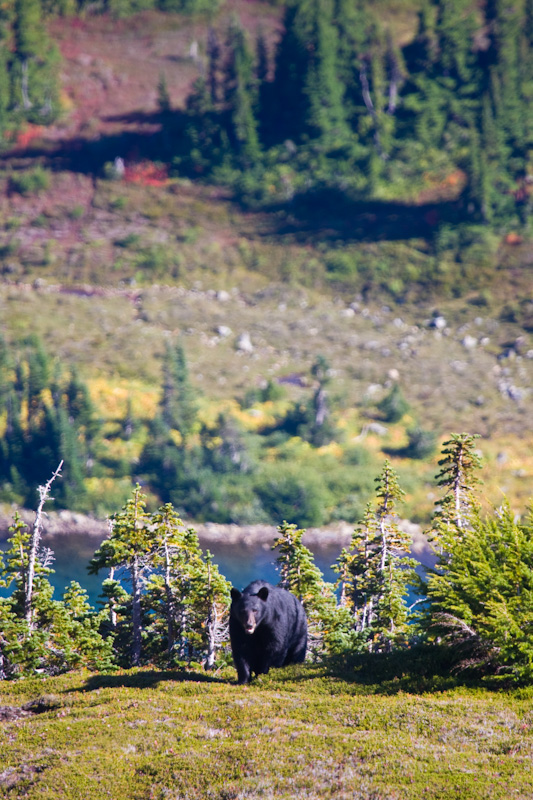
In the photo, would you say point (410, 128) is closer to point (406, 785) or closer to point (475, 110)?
point (475, 110)

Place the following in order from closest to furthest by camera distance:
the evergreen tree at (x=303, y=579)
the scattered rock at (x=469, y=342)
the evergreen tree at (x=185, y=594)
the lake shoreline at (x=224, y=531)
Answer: the evergreen tree at (x=185, y=594)
the evergreen tree at (x=303, y=579)
the lake shoreline at (x=224, y=531)
the scattered rock at (x=469, y=342)

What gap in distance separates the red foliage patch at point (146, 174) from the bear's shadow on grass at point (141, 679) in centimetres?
17962

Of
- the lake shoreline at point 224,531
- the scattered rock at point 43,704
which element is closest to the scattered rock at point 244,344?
the lake shoreline at point 224,531

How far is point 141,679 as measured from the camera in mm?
23969

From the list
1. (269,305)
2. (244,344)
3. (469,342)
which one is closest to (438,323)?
(469,342)

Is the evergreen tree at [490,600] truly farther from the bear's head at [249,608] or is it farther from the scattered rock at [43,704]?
the scattered rock at [43,704]

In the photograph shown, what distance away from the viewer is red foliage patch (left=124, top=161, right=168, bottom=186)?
19375 cm

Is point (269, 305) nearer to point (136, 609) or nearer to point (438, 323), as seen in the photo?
point (438, 323)

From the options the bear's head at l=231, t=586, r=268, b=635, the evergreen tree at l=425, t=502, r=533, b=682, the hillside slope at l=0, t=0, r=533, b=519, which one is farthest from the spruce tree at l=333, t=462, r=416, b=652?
the hillside slope at l=0, t=0, r=533, b=519

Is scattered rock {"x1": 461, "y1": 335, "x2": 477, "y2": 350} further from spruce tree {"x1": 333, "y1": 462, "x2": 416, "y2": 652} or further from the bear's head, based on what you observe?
the bear's head

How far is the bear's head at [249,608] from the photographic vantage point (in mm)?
19984

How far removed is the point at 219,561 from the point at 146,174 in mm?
122668

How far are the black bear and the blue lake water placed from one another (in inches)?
2633

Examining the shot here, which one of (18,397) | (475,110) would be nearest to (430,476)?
(18,397)
